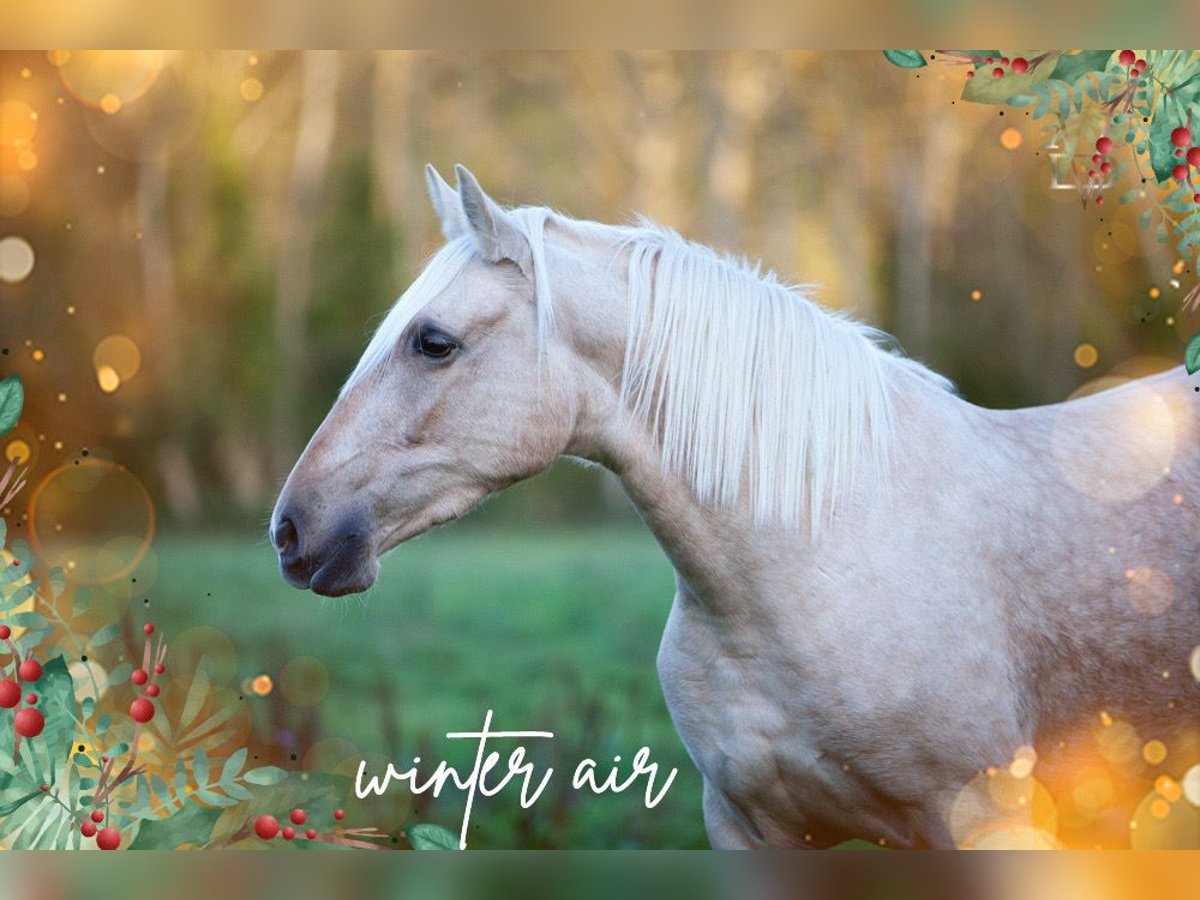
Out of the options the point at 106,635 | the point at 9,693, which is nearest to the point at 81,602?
the point at 106,635

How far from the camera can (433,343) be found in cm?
173

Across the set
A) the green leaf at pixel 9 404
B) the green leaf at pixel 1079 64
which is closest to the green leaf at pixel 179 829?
the green leaf at pixel 9 404

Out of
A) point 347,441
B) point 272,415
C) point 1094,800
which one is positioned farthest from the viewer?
point 272,415

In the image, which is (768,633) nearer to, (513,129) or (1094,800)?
(1094,800)

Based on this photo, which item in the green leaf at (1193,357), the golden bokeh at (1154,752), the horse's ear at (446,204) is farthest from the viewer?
the green leaf at (1193,357)

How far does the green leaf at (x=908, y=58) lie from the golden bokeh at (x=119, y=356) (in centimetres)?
173

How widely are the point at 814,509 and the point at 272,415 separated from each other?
1.27 m

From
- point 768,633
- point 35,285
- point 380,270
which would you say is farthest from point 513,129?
point 768,633

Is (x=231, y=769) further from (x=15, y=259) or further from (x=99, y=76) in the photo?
(x=99, y=76)

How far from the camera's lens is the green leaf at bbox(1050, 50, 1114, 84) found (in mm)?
2162

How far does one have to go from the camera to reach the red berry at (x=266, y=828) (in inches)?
85.4

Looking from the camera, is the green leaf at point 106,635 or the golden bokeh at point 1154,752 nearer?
the golden bokeh at point 1154,752

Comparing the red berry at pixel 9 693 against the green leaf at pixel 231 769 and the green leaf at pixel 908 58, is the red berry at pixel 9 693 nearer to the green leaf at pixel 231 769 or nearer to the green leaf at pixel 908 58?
the green leaf at pixel 231 769

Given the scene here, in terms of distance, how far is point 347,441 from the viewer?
5.70ft
